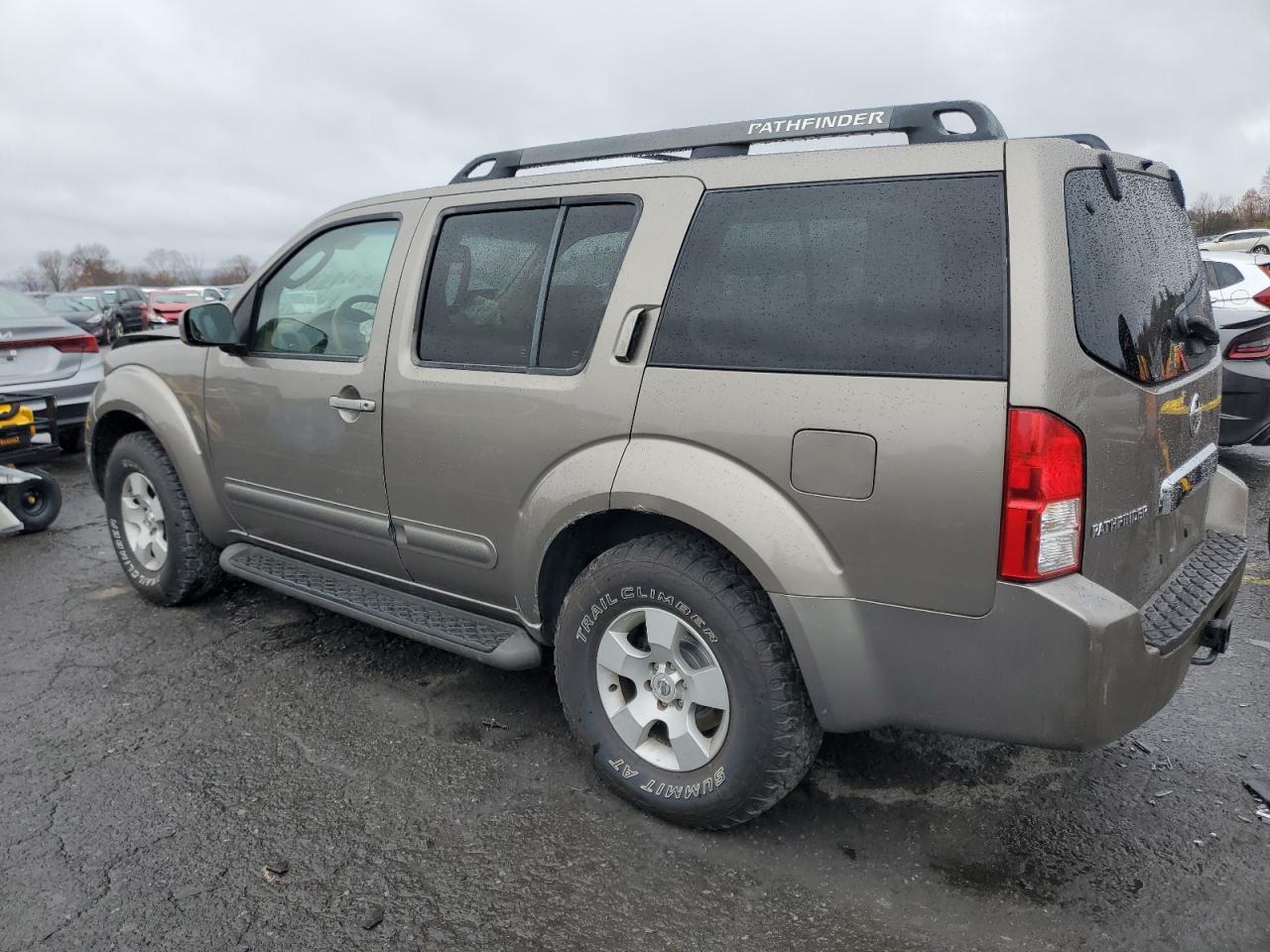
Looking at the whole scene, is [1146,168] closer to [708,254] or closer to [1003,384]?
[1003,384]

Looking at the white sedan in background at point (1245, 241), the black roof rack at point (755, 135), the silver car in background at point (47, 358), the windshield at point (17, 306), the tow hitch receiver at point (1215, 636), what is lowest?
the white sedan in background at point (1245, 241)

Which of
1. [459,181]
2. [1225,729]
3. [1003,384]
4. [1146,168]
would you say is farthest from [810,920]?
[459,181]

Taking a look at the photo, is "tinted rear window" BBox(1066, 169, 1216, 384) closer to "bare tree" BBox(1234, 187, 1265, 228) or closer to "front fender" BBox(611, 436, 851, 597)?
"front fender" BBox(611, 436, 851, 597)

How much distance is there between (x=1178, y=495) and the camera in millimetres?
2604

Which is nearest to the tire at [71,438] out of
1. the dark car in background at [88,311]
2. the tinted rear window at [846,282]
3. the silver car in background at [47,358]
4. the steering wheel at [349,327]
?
the silver car in background at [47,358]

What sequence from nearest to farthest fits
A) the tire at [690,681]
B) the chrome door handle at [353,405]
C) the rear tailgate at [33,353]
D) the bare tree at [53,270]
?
the tire at [690,681] < the chrome door handle at [353,405] < the rear tailgate at [33,353] < the bare tree at [53,270]

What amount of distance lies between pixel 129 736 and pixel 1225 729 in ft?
12.4

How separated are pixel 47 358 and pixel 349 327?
5368 millimetres

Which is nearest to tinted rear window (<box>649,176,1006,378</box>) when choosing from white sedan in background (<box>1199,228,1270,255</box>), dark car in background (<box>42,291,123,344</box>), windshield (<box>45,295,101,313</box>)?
dark car in background (<box>42,291,123,344</box>)

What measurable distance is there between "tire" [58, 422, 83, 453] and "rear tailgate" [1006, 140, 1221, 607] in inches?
313

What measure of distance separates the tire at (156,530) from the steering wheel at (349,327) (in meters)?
1.23

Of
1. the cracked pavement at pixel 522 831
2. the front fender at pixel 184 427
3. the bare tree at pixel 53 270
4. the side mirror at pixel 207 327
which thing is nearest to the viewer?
the cracked pavement at pixel 522 831

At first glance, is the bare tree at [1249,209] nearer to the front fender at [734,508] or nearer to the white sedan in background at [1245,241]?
the white sedan in background at [1245,241]

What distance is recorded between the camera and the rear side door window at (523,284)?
2.87 m
